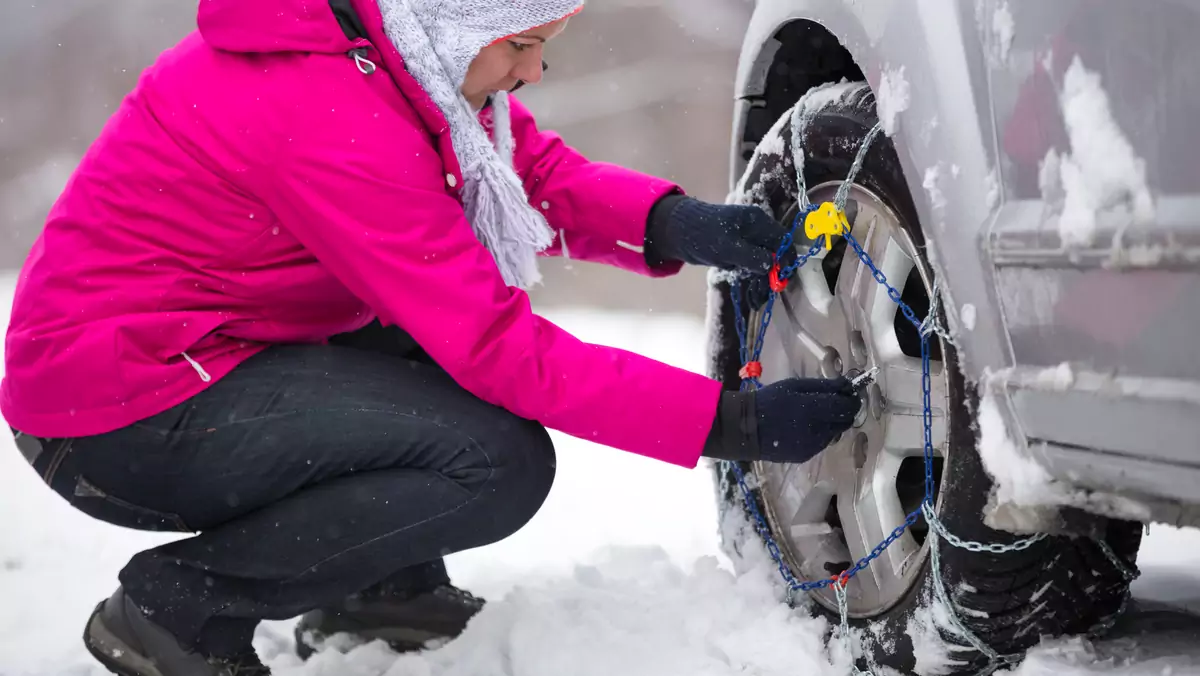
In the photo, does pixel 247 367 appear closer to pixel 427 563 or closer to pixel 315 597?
pixel 315 597

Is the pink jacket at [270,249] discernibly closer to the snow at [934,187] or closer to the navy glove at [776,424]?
the navy glove at [776,424]

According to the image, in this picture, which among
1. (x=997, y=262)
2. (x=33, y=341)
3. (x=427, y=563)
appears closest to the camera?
(x=997, y=262)

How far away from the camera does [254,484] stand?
1.67 m

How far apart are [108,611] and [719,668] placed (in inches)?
39.9

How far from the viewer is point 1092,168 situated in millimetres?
1104

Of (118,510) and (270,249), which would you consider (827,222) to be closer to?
(270,249)

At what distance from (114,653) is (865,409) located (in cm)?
127

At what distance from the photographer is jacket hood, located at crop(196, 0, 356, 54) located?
61.4 inches

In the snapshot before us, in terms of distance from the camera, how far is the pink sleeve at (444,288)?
1.55 m

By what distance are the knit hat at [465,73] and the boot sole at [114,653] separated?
86 cm

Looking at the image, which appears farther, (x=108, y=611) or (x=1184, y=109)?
(x=108, y=611)

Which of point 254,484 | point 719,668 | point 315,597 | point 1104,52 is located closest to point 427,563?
point 315,597

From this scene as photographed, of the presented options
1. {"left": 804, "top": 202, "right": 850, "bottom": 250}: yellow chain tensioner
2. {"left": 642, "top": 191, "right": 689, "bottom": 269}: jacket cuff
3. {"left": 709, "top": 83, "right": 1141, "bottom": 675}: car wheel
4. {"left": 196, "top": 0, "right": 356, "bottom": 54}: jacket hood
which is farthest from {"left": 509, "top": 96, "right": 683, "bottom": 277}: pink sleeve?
{"left": 196, "top": 0, "right": 356, "bottom": 54}: jacket hood

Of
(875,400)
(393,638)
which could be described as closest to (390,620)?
(393,638)
